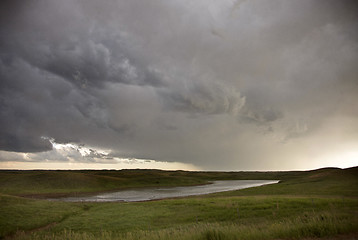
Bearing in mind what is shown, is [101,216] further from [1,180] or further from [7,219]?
[1,180]

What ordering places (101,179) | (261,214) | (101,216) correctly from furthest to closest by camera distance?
(101,179) → (101,216) → (261,214)

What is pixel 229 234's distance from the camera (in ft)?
39.3

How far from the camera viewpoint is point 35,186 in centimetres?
8912

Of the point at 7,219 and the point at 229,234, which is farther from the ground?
the point at 229,234

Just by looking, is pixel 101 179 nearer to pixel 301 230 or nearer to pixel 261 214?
pixel 261 214

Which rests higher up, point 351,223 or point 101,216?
point 351,223

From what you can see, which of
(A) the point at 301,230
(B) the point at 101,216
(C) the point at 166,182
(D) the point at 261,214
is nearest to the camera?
(A) the point at 301,230

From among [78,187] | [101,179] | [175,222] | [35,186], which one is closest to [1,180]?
[35,186]

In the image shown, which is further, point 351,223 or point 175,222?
point 175,222

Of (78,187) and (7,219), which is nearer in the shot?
(7,219)

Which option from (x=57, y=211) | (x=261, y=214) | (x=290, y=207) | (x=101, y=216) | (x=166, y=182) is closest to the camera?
(x=261, y=214)

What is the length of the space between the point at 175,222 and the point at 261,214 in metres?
10.9

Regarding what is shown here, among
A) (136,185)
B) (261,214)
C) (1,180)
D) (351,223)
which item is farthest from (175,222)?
(1,180)

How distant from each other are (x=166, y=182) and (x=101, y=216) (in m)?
94.2
